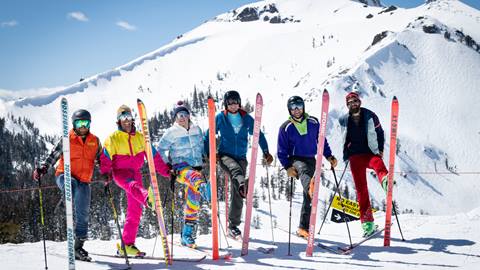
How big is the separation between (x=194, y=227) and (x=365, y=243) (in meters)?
3.10

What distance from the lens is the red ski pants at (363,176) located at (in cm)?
781

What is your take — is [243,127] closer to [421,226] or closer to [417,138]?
[421,226]

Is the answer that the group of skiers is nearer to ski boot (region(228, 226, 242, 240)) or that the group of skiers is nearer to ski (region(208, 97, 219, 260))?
ski boot (region(228, 226, 242, 240))

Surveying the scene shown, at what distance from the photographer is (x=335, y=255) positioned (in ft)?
21.7

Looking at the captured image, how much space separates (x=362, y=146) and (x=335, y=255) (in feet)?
7.96

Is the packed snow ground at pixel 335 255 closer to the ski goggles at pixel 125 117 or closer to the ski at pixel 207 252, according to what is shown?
the ski at pixel 207 252

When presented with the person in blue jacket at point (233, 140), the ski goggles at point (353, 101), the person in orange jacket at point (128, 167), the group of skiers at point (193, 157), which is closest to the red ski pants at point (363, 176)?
the group of skiers at point (193, 157)

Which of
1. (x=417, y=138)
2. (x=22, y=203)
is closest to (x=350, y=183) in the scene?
(x=417, y=138)

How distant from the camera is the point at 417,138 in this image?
193 meters

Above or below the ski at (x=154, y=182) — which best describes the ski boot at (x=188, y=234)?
below

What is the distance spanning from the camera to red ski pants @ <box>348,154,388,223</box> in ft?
25.6

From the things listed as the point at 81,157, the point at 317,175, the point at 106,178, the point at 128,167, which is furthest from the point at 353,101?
the point at 81,157

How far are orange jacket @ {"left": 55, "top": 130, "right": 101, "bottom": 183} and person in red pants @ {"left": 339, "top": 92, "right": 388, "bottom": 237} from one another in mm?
4789

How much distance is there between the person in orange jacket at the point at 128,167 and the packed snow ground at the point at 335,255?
1.65 feet
